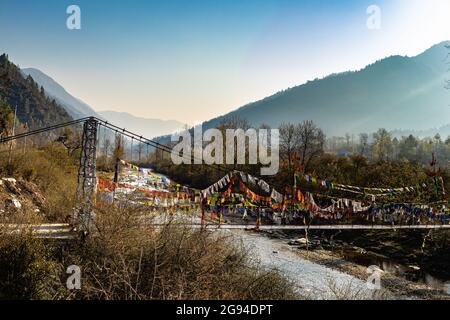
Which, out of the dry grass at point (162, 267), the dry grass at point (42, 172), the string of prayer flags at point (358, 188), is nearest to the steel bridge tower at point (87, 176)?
the dry grass at point (162, 267)

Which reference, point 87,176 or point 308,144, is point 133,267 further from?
point 308,144

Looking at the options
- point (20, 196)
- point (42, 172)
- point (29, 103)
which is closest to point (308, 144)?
point (42, 172)

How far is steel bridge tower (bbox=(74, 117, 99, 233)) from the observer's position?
10750 millimetres

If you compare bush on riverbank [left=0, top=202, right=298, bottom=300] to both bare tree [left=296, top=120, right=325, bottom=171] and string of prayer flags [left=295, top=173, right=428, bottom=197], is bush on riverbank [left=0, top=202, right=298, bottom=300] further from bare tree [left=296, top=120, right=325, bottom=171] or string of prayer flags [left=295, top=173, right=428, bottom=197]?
bare tree [left=296, top=120, right=325, bottom=171]

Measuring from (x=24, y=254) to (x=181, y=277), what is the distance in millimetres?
4115

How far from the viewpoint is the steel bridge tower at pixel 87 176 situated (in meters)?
10.8

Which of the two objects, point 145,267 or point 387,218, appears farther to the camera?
point 387,218

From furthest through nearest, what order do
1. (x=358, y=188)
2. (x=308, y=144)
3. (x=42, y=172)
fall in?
(x=308, y=144)
(x=358, y=188)
(x=42, y=172)

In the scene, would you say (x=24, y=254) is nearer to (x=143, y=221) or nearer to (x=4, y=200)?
(x=143, y=221)

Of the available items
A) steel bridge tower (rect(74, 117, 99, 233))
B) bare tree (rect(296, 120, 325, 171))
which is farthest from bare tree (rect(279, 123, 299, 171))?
steel bridge tower (rect(74, 117, 99, 233))

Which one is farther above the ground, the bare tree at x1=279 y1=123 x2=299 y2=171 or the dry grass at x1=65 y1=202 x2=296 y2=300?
the bare tree at x1=279 y1=123 x2=299 y2=171

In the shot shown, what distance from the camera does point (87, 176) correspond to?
11.1 metres
